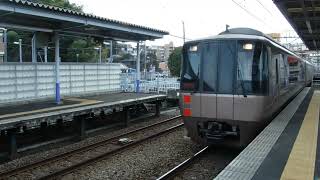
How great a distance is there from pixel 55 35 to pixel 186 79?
626 cm

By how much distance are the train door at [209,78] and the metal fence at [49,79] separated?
696 centimetres

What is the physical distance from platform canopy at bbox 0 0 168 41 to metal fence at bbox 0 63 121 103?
4.64ft

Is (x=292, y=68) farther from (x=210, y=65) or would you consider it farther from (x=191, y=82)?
(x=191, y=82)

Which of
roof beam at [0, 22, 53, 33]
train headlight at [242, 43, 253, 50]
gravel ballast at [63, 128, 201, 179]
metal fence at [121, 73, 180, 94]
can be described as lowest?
gravel ballast at [63, 128, 201, 179]

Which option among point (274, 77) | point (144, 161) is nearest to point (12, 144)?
point (144, 161)

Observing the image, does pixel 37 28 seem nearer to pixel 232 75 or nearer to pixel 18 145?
pixel 18 145

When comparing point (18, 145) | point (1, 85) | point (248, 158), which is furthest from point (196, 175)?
point (1, 85)

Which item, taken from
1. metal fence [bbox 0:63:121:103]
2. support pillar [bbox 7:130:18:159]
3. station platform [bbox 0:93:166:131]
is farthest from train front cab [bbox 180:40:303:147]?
metal fence [bbox 0:63:121:103]

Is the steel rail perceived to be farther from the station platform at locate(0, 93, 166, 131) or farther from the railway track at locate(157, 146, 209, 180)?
the railway track at locate(157, 146, 209, 180)

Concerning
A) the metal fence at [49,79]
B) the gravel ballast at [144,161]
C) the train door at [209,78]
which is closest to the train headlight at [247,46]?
the train door at [209,78]

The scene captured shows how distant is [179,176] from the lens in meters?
8.09

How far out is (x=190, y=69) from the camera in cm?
949

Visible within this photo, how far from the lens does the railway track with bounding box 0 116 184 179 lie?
27.3ft

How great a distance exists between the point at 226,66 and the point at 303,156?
326cm
